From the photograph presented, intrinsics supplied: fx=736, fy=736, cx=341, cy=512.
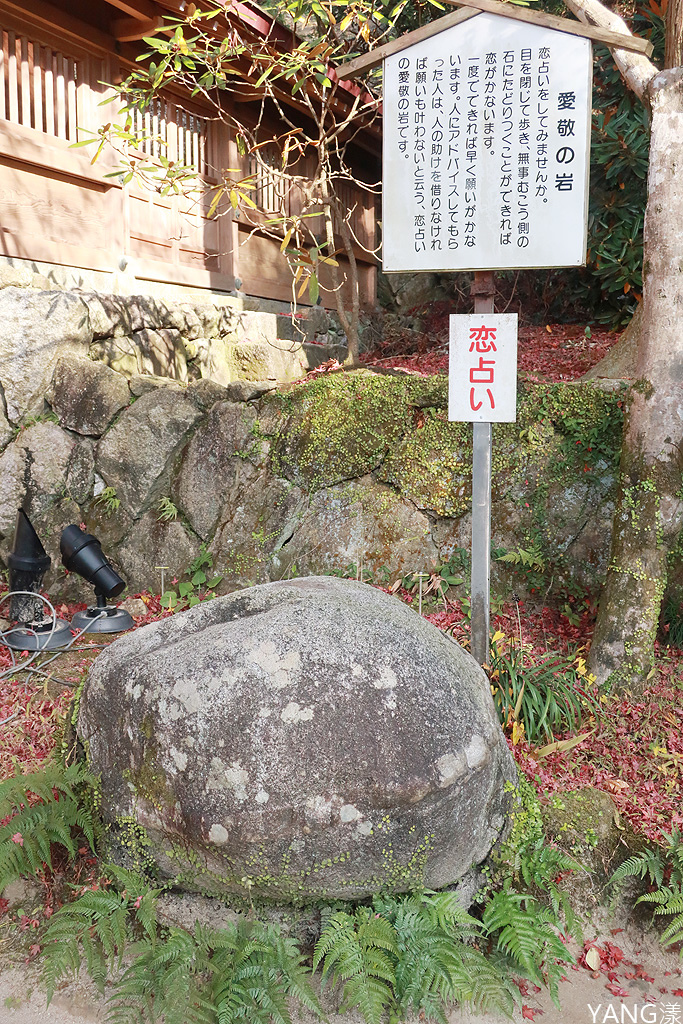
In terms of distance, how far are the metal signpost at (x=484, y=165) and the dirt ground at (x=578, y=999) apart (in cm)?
173

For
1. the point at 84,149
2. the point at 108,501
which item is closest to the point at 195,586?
the point at 108,501

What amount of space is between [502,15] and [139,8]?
4.22 meters

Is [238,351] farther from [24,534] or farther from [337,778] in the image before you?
[337,778]

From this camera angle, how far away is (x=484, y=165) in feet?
14.1

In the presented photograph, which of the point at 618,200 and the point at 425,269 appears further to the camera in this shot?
the point at 618,200

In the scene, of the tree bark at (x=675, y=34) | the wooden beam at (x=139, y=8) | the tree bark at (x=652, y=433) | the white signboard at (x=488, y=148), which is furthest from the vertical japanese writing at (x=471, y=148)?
the wooden beam at (x=139, y=8)

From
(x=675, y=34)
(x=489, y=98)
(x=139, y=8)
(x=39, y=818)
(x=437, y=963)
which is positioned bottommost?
(x=437, y=963)

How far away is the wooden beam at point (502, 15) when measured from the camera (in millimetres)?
4012

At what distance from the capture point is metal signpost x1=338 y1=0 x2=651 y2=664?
414 centimetres

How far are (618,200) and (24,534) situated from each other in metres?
7.49

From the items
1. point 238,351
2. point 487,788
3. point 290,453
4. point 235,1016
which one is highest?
point 238,351

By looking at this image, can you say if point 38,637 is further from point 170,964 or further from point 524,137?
point 524,137

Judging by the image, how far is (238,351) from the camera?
28.9 feet

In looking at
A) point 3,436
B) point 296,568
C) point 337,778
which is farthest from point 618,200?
point 337,778
